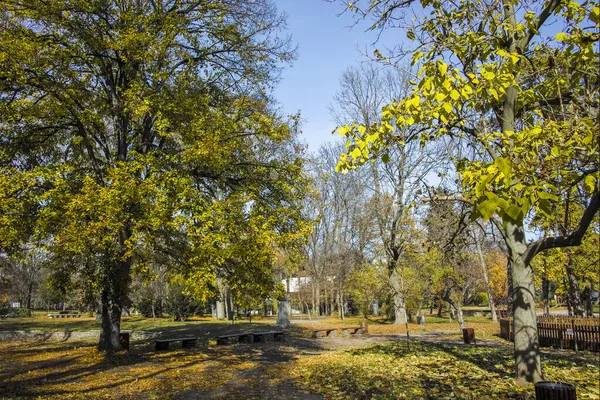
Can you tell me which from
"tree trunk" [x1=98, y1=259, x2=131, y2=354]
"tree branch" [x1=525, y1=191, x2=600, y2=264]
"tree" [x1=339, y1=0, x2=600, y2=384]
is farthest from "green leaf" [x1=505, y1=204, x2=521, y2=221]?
"tree trunk" [x1=98, y1=259, x2=131, y2=354]

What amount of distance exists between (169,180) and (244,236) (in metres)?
2.41

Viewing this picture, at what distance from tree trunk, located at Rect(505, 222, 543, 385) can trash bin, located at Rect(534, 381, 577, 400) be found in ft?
10.6

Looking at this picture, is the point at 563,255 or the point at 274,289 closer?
the point at 274,289

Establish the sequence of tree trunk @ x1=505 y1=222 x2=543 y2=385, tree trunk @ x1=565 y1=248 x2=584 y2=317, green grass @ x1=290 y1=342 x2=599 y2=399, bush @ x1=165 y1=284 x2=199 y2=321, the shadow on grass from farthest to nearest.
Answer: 1. bush @ x1=165 y1=284 x2=199 y2=321
2. tree trunk @ x1=565 y1=248 x2=584 y2=317
3. the shadow on grass
4. tree trunk @ x1=505 y1=222 x2=543 y2=385
5. green grass @ x1=290 y1=342 x2=599 y2=399

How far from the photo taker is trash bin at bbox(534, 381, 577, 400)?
4559mm

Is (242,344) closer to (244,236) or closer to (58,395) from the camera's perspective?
(244,236)

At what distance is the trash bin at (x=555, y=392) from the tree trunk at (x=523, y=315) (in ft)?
10.6

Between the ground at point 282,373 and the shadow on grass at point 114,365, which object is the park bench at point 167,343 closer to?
the shadow on grass at point 114,365

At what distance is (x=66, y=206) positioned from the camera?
9180 millimetres

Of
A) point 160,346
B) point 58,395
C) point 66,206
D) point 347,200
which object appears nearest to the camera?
point 58,395

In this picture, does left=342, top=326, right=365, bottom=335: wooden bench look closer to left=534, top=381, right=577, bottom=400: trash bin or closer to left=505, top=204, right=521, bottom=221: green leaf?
left=534, top=381, right=577, bottom=400: trash bin

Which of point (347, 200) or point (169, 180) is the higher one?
point (347, 200)

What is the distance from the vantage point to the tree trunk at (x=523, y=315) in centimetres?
757

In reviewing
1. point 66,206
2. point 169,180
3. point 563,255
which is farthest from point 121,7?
point 563,255
